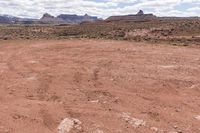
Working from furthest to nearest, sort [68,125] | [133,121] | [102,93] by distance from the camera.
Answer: [102,93]
[133,121]
[68,125]

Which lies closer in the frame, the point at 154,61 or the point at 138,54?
the point at 154,61

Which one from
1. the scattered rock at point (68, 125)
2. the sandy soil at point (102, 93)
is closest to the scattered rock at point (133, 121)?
the sandy soil at point (102, 93)

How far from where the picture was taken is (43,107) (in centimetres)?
1011

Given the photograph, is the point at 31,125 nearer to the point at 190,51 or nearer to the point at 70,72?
the point at 70,72

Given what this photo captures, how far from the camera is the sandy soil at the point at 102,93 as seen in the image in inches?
354

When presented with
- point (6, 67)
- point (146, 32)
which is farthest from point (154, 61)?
point (146, 32)

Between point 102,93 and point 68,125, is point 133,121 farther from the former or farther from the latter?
point 102,93

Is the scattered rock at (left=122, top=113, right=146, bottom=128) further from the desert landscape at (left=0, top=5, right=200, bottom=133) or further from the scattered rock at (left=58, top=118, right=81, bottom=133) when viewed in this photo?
the scattered rock at (left=58, top=118, right=81, bottom=133)

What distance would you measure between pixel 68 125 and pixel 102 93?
2629mm

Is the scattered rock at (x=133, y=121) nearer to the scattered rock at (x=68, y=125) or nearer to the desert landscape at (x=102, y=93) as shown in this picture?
the desert landscape at (x=102, y=93)

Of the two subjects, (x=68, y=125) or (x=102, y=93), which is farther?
(x=102, y=93)

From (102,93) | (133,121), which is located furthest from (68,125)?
(102,93)

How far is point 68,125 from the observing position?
351 inches

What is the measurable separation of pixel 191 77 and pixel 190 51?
5.94 metres
